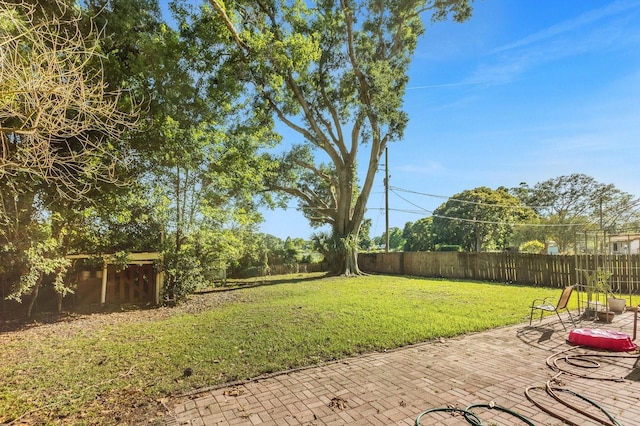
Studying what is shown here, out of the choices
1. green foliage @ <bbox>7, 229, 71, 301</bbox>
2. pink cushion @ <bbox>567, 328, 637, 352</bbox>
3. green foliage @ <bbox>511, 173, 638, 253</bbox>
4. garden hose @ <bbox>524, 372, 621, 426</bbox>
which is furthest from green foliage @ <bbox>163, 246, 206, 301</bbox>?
green foliage @ <bbox>511, 173, 638, 253</bbox>

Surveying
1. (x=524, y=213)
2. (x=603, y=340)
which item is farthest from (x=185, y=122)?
(x=524, y=213)

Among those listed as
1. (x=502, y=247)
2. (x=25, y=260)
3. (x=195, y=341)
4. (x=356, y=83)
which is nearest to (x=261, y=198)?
(x=356, y=83)

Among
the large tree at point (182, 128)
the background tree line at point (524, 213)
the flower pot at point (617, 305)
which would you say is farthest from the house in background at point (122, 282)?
the background tree line at point (524, 213)

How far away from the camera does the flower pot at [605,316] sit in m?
6.48

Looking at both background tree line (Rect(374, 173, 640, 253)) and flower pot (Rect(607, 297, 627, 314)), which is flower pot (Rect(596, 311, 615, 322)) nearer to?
flower pot (Rect(607, 297, 627, 314))

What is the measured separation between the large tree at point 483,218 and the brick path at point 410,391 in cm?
2938

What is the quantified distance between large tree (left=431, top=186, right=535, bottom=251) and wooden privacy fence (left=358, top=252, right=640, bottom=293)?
14556mm

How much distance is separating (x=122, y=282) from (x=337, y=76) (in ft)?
45.3

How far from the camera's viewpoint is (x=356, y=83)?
646 inches

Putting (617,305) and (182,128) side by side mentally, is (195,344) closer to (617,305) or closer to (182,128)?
(182,128)

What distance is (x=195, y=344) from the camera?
5.09 meters

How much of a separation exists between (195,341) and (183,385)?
180cm

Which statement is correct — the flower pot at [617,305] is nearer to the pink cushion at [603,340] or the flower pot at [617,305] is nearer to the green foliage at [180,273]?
the pink cushion at [603,340]

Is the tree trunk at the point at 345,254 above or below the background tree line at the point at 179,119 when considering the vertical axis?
below
